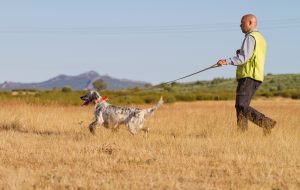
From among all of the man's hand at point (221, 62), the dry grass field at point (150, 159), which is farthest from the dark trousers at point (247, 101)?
the man's hand at point (221, 62)

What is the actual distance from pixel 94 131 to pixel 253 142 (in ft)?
11.2

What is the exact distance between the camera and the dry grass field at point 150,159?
7.53m

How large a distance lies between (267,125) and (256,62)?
47.9 inches

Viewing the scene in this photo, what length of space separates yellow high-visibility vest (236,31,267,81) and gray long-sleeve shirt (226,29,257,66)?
3.3 inches

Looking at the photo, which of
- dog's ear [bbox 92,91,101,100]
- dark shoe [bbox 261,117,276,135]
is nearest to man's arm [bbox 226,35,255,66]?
dark shoe [bbox 261,117,276,135]

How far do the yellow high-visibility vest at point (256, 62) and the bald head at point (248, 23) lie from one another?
4.9 inches

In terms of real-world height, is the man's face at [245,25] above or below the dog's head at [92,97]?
above

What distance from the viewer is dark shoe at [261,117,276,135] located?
1201 centimetres

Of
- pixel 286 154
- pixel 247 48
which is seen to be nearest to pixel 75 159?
pixel 286 154

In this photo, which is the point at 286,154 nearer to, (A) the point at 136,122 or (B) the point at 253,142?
(B) the point at 253,142

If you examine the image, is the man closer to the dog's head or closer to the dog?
the dog

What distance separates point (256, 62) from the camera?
12.0m

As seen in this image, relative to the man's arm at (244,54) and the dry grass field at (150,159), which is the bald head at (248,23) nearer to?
the man's arm at (244,54)

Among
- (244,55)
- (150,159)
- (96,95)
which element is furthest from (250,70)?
(150,159)
